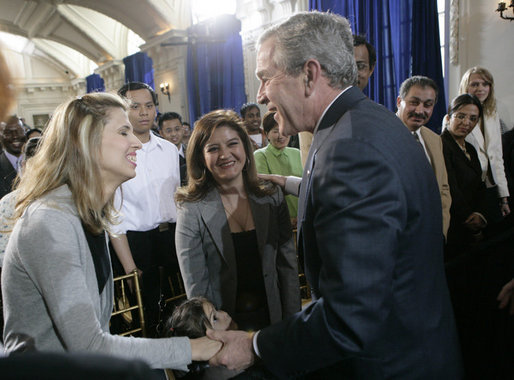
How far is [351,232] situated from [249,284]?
116 centimetres

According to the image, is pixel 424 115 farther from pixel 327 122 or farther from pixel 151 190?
pixel 151 190

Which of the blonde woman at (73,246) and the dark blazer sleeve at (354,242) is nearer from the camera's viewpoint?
the dark blazer sleeve at (354,242)

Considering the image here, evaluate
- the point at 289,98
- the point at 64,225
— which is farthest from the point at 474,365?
the point at 64,225

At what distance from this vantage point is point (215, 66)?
889 centimetres

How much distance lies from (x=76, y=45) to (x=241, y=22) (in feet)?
28.9

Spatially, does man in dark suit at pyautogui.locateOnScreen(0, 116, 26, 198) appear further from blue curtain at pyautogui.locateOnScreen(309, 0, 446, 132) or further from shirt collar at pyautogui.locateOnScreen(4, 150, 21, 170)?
blue curtain at pyautogui.locateOnScreen(309, 0, 446, 132)

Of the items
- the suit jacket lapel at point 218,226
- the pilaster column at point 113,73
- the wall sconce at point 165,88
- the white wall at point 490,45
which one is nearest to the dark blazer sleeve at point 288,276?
the suit jacket lapel at point 218,226

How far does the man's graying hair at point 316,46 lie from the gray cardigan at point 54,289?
81cm

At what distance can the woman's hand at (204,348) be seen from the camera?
1193 millimetres

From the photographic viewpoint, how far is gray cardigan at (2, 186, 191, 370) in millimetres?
977

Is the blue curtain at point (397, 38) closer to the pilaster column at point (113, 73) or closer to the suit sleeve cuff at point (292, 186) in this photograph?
the suit sleeve cuff at point (292, 186)

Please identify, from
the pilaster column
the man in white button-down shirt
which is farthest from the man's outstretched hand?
the pilaster column

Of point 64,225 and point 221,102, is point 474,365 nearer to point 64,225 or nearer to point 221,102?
point 64,225

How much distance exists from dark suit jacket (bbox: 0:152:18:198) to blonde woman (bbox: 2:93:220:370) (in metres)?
2.84
